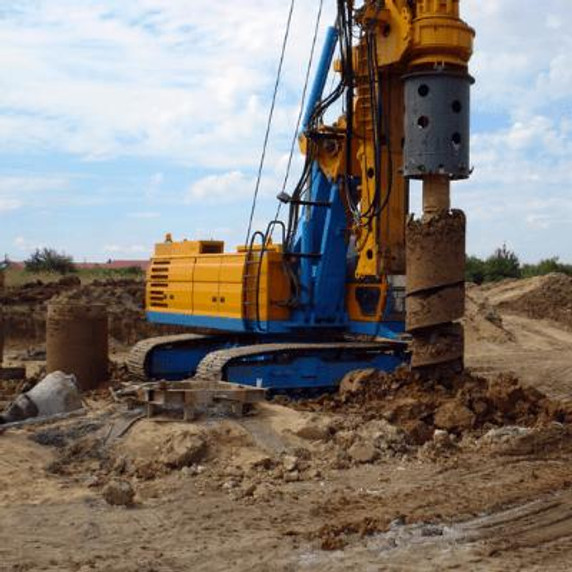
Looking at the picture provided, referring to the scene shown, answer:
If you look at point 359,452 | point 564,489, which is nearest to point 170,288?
point 359,452

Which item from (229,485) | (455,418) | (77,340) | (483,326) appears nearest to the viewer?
(229,485)

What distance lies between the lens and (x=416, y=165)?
33.7ft

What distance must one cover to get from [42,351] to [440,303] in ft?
43.4

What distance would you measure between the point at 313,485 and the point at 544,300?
23694 mm

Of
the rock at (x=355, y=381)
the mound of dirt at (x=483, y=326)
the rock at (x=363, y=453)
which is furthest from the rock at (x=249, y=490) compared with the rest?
the mound of dirt at (x=483, y=326)

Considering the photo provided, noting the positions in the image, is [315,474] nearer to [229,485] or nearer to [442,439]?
[229,485]

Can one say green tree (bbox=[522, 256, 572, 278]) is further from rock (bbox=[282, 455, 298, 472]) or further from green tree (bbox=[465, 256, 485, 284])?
rock (bbox=[282, 455, 298, 472])

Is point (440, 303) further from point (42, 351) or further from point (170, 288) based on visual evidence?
point (42, 351)

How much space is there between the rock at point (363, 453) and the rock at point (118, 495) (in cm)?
212

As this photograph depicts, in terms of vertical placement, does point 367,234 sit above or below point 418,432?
above

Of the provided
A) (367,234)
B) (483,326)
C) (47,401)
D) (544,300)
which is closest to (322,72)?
(367,234)

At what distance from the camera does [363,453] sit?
8.47 m

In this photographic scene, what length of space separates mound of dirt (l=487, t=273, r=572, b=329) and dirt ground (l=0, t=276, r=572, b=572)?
20.2 metres

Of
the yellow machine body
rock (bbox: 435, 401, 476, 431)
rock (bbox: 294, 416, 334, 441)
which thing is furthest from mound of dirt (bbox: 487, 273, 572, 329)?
rock (bbox: 294, 416, 334, 441)
